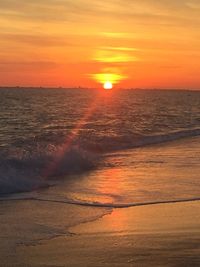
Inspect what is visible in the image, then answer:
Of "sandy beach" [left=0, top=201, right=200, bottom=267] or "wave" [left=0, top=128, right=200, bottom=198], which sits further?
"wave" [left=0, top=128, right=200, bottom=198]

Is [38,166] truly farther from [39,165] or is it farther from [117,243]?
[117,243]

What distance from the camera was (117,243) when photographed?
6.42 m

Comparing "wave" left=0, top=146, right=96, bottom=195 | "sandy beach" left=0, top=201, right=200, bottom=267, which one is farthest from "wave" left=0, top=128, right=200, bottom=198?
"sandy beach" left=0, top=201, right=200, bottom=267

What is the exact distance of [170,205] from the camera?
8.99 m

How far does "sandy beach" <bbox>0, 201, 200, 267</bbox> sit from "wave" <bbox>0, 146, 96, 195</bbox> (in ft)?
11.4

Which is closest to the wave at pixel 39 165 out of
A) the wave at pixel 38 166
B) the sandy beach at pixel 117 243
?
the wave at pixel 38 166

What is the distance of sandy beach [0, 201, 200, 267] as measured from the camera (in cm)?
571

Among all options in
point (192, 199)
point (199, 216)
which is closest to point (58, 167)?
point (192, 199)

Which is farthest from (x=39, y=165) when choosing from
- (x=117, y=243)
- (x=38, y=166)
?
(x=117, y=243)

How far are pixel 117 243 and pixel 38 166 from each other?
880 cm

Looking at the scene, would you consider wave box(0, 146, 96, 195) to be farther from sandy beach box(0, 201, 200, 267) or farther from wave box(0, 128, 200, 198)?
sandy beach box(0, 201, 200, 267)

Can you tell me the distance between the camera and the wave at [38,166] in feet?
38.7

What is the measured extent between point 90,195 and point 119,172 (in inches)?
134

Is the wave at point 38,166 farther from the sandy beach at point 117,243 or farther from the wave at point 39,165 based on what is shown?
the sandy beach at point 117,243
